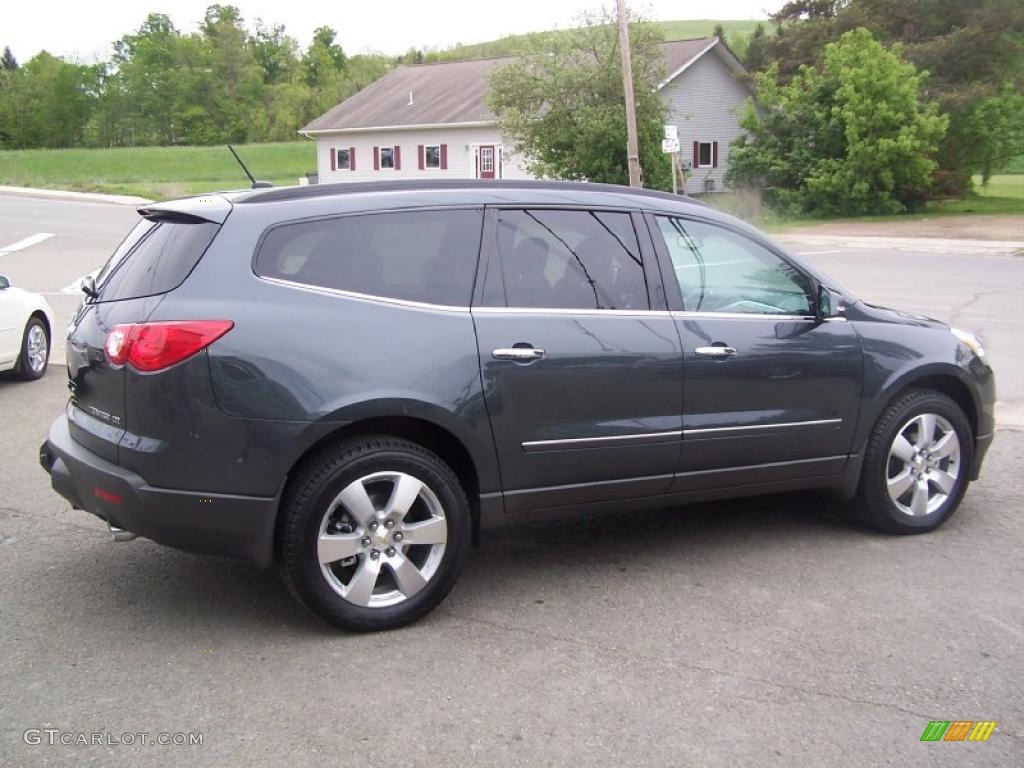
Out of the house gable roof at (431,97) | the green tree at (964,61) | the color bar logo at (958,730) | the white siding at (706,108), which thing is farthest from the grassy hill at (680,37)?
the color bar logo at (958,730)

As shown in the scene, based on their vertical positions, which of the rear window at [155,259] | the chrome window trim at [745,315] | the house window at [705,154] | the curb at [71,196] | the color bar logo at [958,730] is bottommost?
the color bar logo at [958,730]

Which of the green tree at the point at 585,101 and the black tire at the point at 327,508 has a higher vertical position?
the green tree at the point at 585,101

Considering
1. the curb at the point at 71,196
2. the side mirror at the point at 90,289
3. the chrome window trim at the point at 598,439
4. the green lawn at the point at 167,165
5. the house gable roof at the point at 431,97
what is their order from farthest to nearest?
1. the green lawn at the point at 167,165
2. the house gable roof at the point at 431,97
3. the curb at the point at 71,196
4. the side mirror at the point at 90,289
5. the chrome window trim at the point at 598,439

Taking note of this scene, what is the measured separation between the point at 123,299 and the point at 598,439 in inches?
80.2

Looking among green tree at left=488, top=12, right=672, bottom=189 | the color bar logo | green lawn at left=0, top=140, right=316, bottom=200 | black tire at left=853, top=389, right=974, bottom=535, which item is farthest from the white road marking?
green lawn at left=0, top=140, right=316, bottom=200

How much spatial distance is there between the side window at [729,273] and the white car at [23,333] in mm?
6690

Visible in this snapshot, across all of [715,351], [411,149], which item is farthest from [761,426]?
[411,149]

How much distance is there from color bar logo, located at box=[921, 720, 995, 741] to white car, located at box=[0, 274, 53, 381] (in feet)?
27.2

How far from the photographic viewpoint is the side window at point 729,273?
4.82 m

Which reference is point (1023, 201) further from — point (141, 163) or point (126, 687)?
point (141, 163)

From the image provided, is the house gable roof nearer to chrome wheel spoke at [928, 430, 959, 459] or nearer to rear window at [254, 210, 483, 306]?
chrome wheel spoke at [928, 430, 959, 459]

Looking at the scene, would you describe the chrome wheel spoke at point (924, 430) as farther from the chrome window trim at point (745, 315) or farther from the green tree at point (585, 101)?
the green tree at point (585, 101)

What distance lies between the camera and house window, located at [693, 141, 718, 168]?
1793 inches

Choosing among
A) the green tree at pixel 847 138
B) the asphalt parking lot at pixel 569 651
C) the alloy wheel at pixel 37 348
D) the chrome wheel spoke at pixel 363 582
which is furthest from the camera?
the green tree at pixel 847 138
